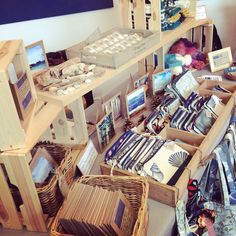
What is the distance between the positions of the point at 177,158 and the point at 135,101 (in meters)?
0.47

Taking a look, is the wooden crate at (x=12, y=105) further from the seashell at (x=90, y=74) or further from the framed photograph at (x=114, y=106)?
the framed photograph at (x=114, y=106)

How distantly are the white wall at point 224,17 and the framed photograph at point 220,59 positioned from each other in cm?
87

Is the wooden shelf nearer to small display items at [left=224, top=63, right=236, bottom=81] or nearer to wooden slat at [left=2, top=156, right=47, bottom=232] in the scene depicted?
wooden slat at [left=2, top=156, right=47, bottom=232]

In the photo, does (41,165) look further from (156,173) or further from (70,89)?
(156,173)

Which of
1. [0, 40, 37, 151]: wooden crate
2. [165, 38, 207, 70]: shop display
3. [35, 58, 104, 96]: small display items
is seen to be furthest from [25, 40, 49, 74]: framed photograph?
[165, 38, 207, 70]: shop display

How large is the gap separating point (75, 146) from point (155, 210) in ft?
1.58

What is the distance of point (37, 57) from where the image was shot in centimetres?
137

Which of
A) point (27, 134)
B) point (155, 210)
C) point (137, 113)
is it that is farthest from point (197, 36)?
point (27, 134)

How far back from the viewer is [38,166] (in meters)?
1.13

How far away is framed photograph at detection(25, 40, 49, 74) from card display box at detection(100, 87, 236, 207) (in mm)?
554

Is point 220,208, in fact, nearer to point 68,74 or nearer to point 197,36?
point 68,74

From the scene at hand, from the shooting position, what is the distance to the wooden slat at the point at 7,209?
1.01 m

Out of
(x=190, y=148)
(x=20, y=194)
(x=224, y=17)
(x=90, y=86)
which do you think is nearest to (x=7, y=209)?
(x=20, y=194)

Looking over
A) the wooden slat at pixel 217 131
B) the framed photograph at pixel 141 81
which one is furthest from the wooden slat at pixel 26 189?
the framed photograph at pixel 141 81
